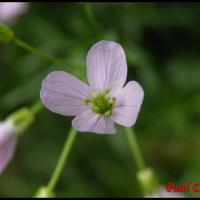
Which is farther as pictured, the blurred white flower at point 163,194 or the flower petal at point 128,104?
the blurred white flower at point 163,194

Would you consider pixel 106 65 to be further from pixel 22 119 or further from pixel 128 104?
pixel 22 119

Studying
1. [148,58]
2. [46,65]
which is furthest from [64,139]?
[148,58]

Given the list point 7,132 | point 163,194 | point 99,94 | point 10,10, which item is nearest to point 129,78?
point 10,10

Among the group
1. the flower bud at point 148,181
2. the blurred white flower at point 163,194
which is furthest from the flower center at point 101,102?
the blurred white flower at point 163,194

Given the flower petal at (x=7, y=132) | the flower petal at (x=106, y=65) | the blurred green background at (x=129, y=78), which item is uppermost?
the blurred green background at (x=129, y=78)

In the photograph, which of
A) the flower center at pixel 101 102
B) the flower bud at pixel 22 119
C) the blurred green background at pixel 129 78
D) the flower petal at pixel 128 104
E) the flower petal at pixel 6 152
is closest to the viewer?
the flower petal at pixel 128 104

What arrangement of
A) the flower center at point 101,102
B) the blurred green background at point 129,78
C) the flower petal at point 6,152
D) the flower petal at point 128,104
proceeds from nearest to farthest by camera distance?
the flower petal at point 128,104
the flower center at point 101,102
the flower petal at point 6,152
the blurred green background at point 129,78

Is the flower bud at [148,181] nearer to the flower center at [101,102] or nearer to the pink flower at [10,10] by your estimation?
the flower center at [101,102]
